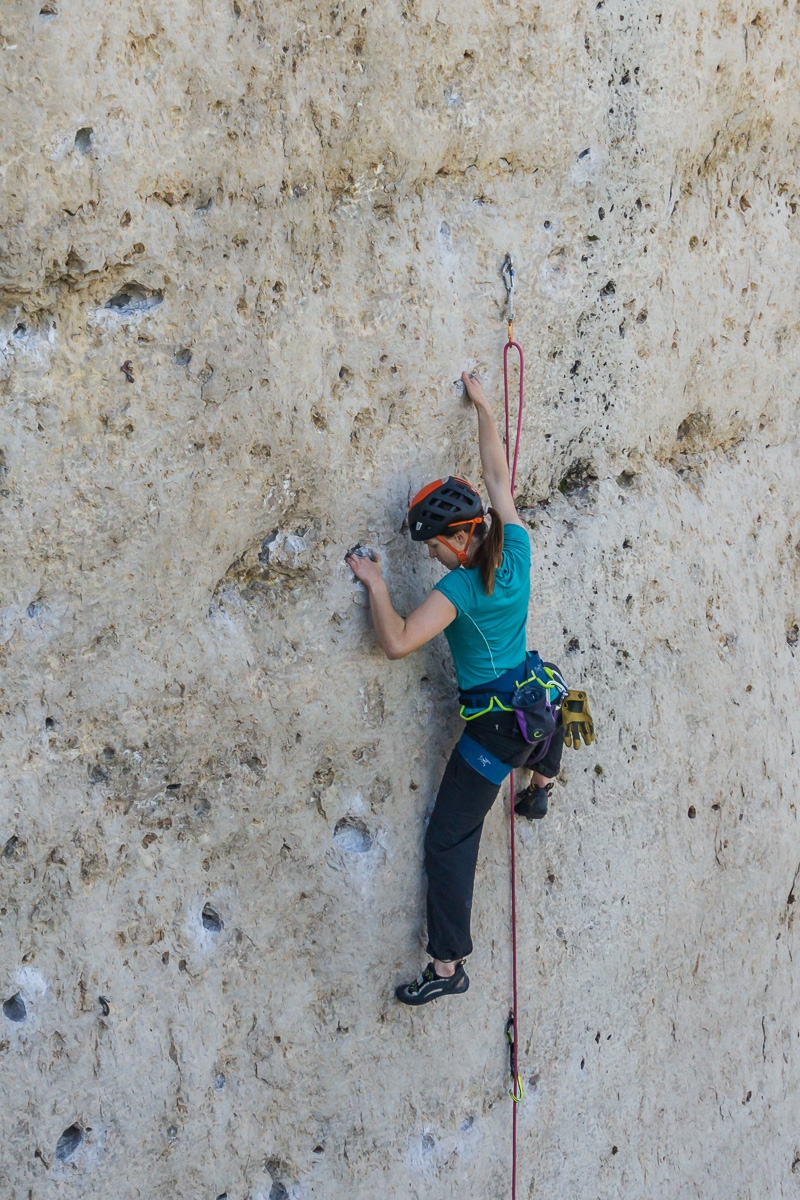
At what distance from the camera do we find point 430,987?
11.8 ft

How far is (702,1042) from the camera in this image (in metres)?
4.50

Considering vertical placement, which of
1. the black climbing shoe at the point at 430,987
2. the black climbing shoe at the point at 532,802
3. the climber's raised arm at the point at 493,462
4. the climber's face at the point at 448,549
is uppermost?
the climber's raised arm at the point at 493,462

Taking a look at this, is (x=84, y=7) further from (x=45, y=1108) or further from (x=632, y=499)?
(x=45, y=1108)

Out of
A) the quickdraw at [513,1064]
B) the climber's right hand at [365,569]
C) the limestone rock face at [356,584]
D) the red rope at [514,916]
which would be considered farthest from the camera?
the quickdraw at [513,1064]

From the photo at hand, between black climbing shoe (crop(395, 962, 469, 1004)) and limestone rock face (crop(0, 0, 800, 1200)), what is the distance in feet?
0.21

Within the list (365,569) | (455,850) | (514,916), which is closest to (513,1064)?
(514,916)

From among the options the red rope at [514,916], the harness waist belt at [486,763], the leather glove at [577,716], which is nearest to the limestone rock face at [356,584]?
the red rope at [514,916]

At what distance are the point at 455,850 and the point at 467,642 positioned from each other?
682 millimetres

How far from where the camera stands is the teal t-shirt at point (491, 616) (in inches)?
131

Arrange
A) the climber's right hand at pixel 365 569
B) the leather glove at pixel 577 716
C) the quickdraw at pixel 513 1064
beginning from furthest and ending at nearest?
the quickdraw at pixel 513 1064 → the leather glove at pixel 577 716 → the climber's right hand at pixel 365 569

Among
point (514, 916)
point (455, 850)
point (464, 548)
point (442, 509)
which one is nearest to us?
point (442, 509)

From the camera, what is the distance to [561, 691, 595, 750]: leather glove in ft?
11.9

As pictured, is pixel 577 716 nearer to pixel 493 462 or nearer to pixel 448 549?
pixel 448 549

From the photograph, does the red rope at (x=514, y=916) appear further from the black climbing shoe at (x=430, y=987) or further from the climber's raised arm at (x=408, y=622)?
the climber's raised arm at (x=408, y=622)
